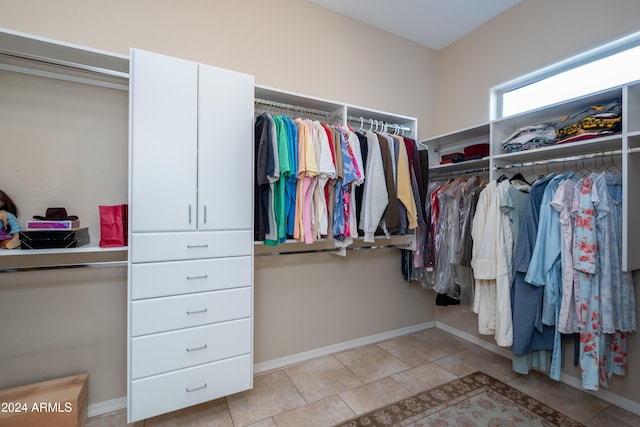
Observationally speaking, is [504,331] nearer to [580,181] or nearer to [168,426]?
[580,181]

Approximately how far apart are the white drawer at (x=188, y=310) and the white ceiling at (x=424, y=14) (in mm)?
2452

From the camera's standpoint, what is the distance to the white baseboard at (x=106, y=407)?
1722 millimetres

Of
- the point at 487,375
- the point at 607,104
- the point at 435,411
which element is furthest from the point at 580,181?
the point at 435,411

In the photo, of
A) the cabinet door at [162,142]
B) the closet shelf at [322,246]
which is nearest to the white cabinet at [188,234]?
the cabinet door at [162,142]

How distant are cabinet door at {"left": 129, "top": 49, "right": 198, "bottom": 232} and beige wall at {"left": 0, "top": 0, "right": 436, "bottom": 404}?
425mm

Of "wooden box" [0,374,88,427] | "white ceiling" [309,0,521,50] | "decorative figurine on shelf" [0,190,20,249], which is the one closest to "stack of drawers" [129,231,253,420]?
"wooden box" [0,374,88,427]

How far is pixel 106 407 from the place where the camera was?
1.75m

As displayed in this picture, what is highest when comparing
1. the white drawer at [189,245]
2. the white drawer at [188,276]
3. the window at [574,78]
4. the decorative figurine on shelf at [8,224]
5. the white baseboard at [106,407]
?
the window at [574,78]

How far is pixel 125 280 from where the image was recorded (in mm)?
1801

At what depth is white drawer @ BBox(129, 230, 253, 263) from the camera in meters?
1.48

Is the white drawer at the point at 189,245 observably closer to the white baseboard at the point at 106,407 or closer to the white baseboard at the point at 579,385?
the white baseboard at the point at 106,407

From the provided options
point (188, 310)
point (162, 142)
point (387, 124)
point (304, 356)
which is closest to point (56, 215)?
point (162, 142)

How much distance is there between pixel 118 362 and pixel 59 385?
28 centimetres

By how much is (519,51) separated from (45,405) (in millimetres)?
4005
